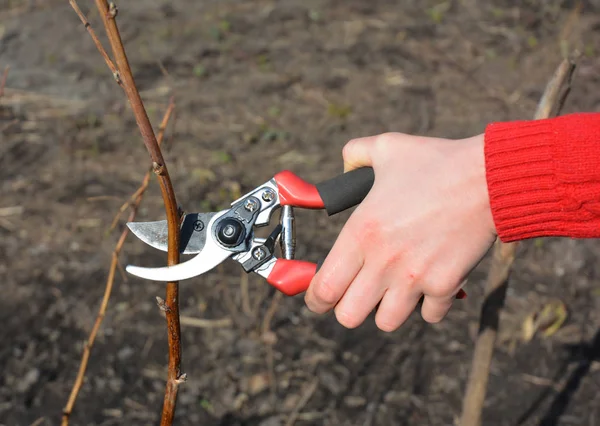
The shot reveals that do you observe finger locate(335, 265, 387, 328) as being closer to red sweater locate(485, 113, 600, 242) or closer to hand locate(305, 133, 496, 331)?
hand locate(305, 133, 496, 331)

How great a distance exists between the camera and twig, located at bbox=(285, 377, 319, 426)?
2.97 meters

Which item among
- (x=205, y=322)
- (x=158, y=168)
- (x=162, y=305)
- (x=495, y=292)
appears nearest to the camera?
(x=158, y=168)

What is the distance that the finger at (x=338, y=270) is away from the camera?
1559mm

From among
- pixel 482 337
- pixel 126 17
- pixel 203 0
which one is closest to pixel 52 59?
pixel 126 17

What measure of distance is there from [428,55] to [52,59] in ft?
8.51

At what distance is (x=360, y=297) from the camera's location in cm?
161

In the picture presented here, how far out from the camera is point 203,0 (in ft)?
18.0

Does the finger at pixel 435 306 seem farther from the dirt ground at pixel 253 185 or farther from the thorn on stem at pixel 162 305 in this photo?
the dirt ground at pixel 253 185

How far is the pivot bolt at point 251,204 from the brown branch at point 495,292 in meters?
0.83

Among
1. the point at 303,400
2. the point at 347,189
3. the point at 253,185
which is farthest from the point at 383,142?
the point at 253,185

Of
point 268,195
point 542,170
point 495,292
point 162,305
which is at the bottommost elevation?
point 495,292

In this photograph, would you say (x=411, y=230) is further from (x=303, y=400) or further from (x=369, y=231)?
(x=303, y=400)

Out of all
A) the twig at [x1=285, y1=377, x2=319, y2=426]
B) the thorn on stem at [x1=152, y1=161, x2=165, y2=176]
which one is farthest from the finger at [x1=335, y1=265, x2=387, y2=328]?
the twig at [x1=285, y1=377, x2=319, y2=426]

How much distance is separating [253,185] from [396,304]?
247 cm
